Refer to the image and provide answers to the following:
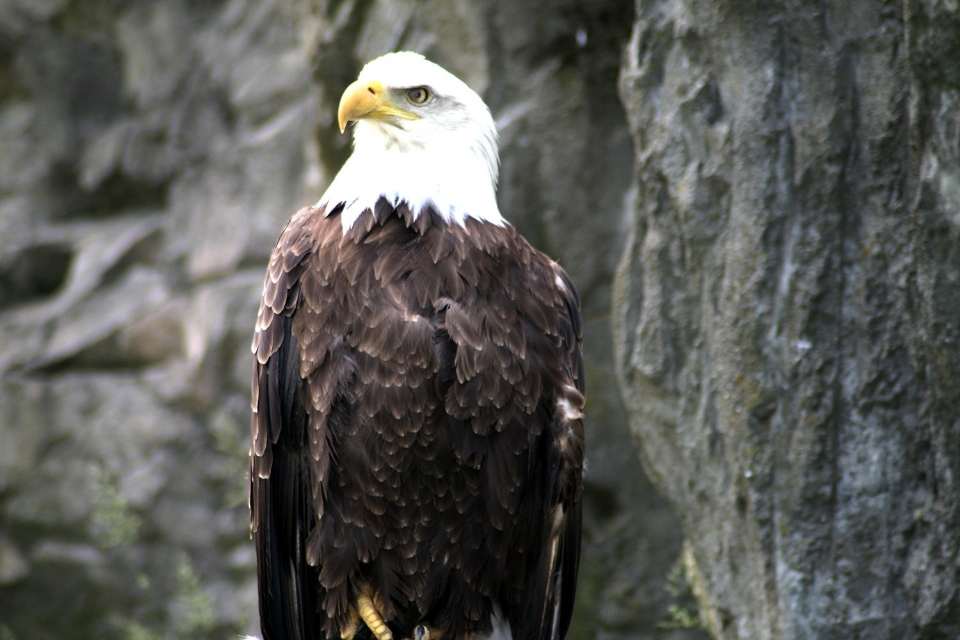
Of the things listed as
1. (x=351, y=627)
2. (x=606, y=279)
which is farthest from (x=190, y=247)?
(x=351, y=627)

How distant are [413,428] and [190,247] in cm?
355

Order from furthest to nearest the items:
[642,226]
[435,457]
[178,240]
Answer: [178,240]
[642,226]
[435,457]

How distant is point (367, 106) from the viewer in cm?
283

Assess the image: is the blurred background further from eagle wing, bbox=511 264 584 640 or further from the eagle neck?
the eagle neck

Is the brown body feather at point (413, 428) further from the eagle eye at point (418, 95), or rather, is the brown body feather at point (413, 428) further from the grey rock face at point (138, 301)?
the grey rock face at point (138, 301)

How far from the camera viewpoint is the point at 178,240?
5816 millimetres

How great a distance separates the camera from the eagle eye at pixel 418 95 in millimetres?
2883

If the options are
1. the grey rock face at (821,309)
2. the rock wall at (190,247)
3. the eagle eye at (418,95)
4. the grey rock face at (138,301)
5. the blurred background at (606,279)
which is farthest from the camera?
the grey rock face at (138,301)

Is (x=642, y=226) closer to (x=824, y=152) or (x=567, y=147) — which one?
(x=824, y=152)

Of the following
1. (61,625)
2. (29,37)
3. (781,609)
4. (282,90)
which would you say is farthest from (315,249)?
(29,37)

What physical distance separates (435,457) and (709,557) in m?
1.02

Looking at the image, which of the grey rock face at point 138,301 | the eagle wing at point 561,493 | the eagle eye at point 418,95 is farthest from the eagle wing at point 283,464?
the grey rock face at point 138,301

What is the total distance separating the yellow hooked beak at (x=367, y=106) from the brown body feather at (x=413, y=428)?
280 mm

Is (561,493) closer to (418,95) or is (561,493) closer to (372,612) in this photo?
(372,612)
